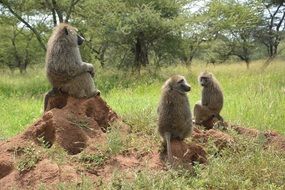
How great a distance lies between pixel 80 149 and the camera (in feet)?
22.2

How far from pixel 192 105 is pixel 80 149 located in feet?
Result: 15.6

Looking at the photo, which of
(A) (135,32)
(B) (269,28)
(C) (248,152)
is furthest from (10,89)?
(B) (269,28)

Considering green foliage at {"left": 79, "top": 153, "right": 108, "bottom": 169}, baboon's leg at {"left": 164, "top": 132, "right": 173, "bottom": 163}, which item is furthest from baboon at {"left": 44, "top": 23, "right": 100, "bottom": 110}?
baboon's leg at {"left": 164, "top": 132, "right": 173, "bottom": 163}

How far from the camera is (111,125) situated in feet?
23.5

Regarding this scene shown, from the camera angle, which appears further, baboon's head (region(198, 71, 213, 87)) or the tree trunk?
the tree trunk

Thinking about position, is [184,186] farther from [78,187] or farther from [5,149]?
[5,149]

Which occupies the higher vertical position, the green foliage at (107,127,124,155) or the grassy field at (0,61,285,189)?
the green foliage at (107,127,124,155)

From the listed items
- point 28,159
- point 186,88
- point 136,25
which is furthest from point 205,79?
point 136,25

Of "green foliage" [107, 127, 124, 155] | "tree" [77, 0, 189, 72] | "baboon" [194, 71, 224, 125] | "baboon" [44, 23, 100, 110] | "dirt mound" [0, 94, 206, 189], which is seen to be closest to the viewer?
"dirt mound" [0, 94, 206, 189]

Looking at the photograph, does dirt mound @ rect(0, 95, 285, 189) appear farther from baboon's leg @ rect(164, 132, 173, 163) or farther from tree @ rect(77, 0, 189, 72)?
tree @ rect(77, 0, 189, 72)

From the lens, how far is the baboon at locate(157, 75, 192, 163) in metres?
6.62

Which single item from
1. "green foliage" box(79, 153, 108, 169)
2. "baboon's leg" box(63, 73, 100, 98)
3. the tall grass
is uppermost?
"baboon's leg" box(63, 73, 100, 98)

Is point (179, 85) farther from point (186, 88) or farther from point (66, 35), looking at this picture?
point (66, 35)

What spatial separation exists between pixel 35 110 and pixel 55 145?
5.83 meters
